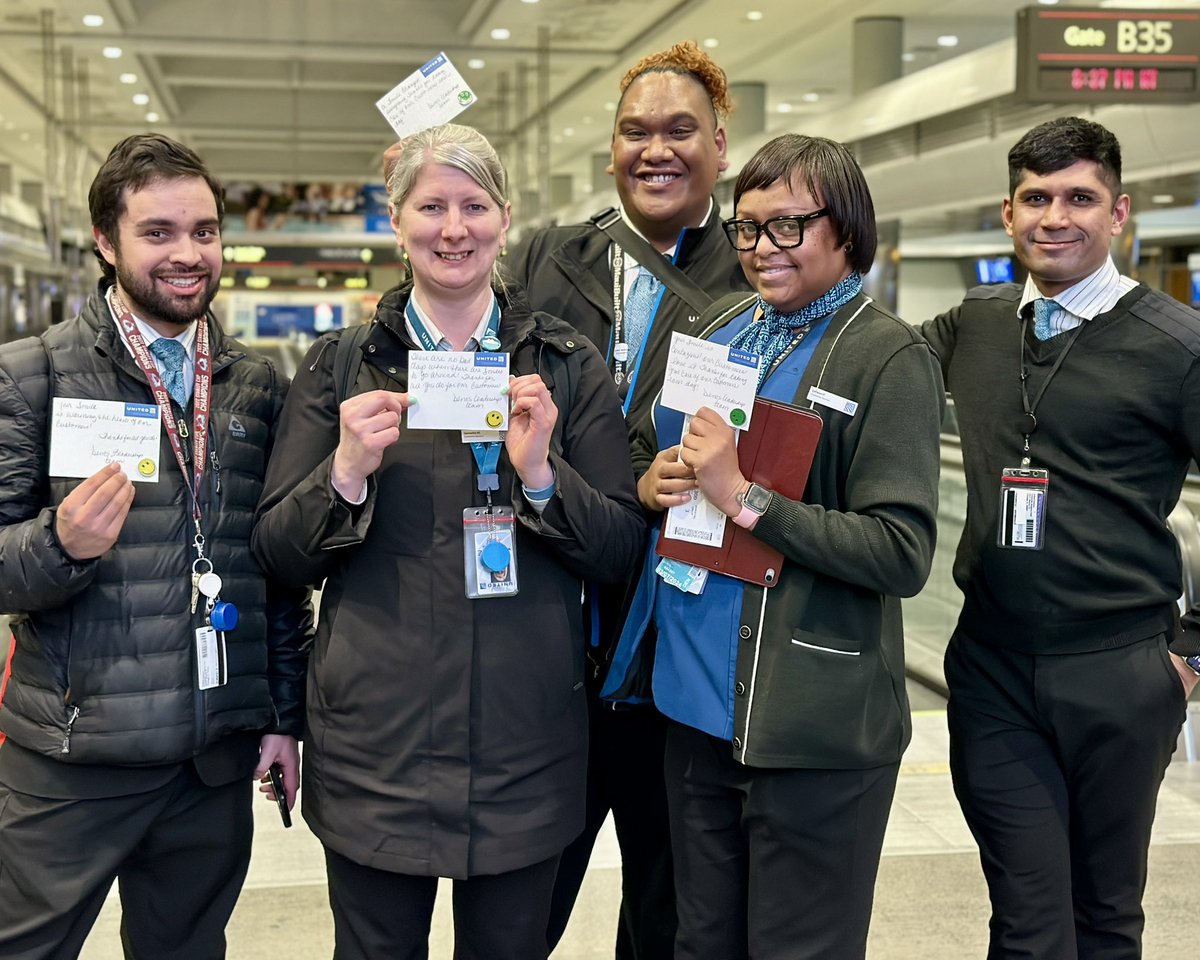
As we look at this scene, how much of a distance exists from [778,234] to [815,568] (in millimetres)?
580

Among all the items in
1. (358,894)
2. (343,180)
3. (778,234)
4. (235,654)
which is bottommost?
(358,894)

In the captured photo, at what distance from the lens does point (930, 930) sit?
3.67m

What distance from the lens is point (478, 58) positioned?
17.8 meters

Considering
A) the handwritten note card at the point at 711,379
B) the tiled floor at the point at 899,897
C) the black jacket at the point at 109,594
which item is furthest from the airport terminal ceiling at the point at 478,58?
the black jacket at the point at 109,594

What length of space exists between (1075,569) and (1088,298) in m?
0.57

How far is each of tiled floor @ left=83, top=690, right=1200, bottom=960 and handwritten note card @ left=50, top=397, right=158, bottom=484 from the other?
1.84m

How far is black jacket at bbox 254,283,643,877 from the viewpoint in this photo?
2158 mm

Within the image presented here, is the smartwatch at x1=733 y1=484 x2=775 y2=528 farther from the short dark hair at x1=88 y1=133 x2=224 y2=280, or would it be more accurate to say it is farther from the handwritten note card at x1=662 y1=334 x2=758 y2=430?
the short dark hair at x1=88 y1=133 x2=224 y2=280

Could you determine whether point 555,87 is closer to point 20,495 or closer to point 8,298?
point 8,298

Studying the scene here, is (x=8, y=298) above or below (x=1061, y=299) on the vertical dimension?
above

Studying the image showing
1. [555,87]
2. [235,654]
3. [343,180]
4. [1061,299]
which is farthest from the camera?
[343,180]

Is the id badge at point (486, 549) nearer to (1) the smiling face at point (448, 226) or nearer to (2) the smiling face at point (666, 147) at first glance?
(1) the smiling face at point (448, 226)

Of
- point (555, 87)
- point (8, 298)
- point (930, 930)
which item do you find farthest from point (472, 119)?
point (930, 930)

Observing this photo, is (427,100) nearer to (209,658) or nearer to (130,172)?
(130,172)
